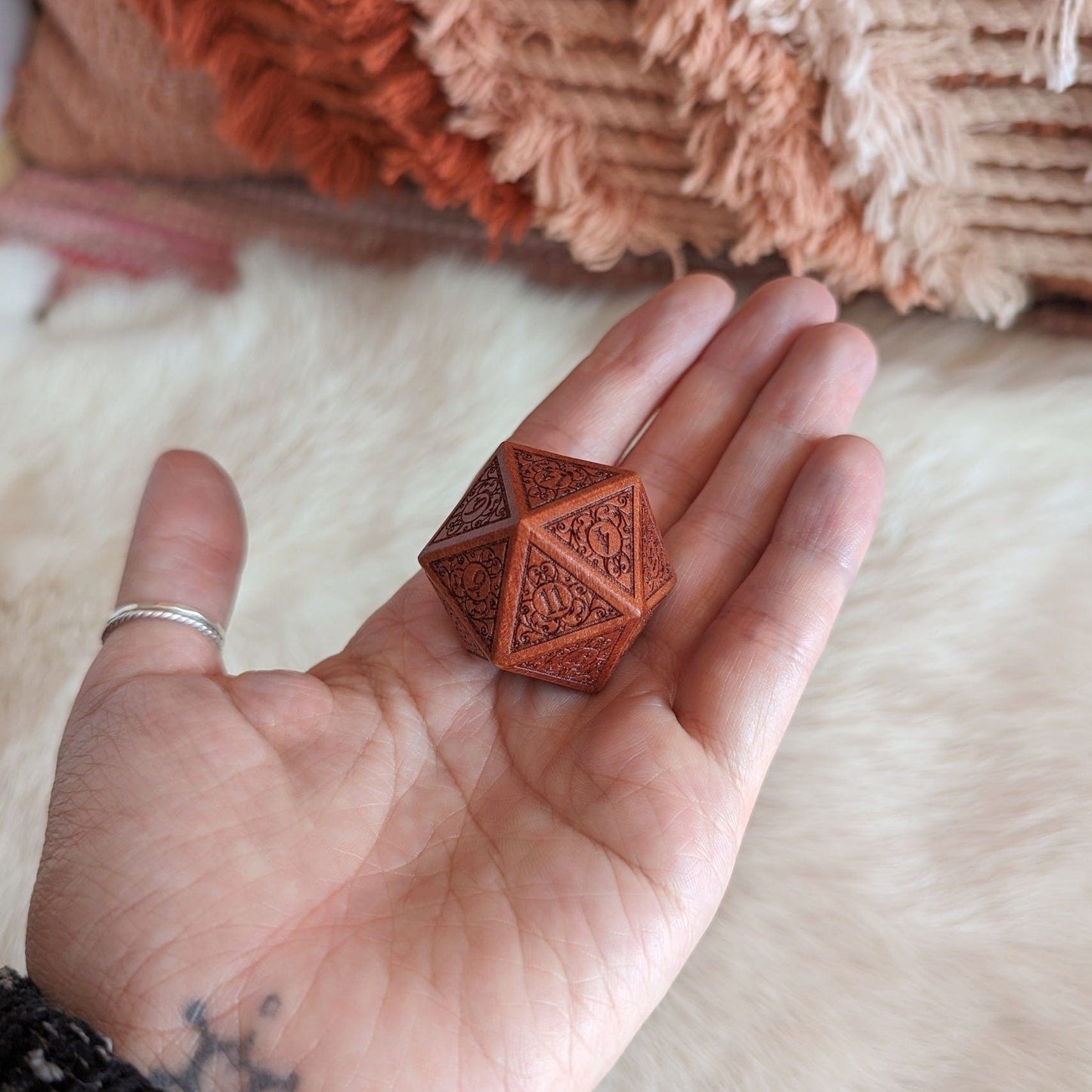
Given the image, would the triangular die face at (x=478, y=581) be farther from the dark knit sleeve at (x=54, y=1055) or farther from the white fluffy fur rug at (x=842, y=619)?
the dark knit sleeve at (x=54, y=1055)

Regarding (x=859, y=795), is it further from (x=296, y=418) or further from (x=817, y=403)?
(x=296, y=418)

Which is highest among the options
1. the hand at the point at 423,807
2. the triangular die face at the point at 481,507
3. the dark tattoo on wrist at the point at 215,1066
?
the triangular die face at the point at 481,507

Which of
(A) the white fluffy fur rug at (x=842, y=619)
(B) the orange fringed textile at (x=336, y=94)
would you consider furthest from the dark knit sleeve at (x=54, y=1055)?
(B) the orange fringed textile at (x=336, y=94)

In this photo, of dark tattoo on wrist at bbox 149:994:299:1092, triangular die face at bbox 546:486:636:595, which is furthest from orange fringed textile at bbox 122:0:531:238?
dark tattoo on wrist at bbox 149:994:299:1092

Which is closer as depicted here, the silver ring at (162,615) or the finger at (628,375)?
the silver ring at (162,615)

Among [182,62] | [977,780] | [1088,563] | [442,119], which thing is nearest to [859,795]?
[977,780]

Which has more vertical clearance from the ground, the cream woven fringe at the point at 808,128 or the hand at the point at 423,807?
the cream woven fringe at the point at 808,128

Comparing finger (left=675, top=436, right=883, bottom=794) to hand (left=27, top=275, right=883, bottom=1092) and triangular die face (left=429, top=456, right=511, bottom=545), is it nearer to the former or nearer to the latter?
hand (left=27, top=275, right=883, bottom=1092)
